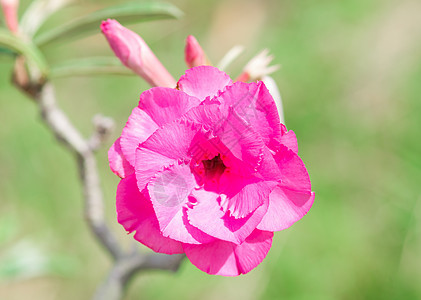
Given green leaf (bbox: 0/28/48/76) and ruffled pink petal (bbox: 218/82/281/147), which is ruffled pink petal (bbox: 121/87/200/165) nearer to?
ruffled pink petal (bbox: 218/82/281/147)

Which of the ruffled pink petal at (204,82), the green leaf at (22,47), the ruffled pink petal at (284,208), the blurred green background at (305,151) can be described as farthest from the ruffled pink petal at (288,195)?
the blurred green background at (305,151)

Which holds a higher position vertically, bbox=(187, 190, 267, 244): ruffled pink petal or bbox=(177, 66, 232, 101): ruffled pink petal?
bbox=(177, 66, 232, 101): ruffled pink petal

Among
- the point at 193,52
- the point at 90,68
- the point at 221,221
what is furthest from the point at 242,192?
the point at 90,68

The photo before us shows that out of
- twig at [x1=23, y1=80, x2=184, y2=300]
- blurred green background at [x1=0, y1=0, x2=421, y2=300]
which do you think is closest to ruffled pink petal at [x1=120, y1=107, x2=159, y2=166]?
twig at [x1=23, y1=80, x2=184, y2=300]

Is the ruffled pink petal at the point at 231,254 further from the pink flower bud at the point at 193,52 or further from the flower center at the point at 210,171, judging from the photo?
the pink flower bud at the point at 193,52

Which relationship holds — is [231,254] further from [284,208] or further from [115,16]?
[115,16]

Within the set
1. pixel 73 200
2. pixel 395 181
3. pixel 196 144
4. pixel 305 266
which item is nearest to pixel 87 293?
pixel 73 200
